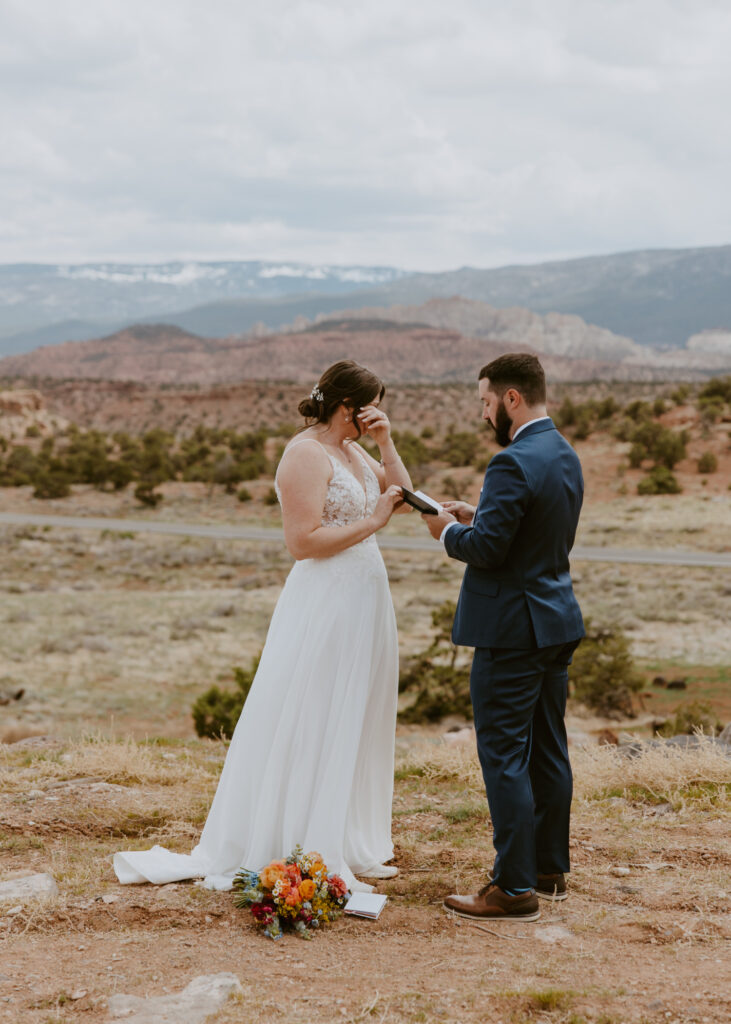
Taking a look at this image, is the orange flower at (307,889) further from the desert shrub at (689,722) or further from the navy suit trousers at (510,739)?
the desert shrub at (689,722)

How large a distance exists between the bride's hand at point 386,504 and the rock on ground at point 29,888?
2.24 metres

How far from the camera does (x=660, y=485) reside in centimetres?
3531

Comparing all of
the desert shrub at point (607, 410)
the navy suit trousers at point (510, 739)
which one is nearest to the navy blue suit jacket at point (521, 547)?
the navy suit trousers at point (510, 739)

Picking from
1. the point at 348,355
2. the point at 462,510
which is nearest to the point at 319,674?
the point at 462,510

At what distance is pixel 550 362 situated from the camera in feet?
469

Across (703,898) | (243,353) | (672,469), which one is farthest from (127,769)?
(243,353)

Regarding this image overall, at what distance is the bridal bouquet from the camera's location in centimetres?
400

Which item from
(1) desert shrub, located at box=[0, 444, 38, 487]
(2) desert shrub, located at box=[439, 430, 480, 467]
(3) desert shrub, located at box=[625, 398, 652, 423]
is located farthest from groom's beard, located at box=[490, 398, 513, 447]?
(1) desert shrub, located at box=[0, 444, 38, 487]

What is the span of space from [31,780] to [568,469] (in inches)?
172

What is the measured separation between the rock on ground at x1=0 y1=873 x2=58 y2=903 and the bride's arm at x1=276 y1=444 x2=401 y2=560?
1.93m

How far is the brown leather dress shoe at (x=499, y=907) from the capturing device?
4.14 meters

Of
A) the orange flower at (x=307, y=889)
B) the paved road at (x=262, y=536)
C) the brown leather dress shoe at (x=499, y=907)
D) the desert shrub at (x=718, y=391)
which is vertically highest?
the desert shrub at (x=718, y=391)

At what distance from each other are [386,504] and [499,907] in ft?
5.86

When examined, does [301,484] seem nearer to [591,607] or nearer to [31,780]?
[31,780]
